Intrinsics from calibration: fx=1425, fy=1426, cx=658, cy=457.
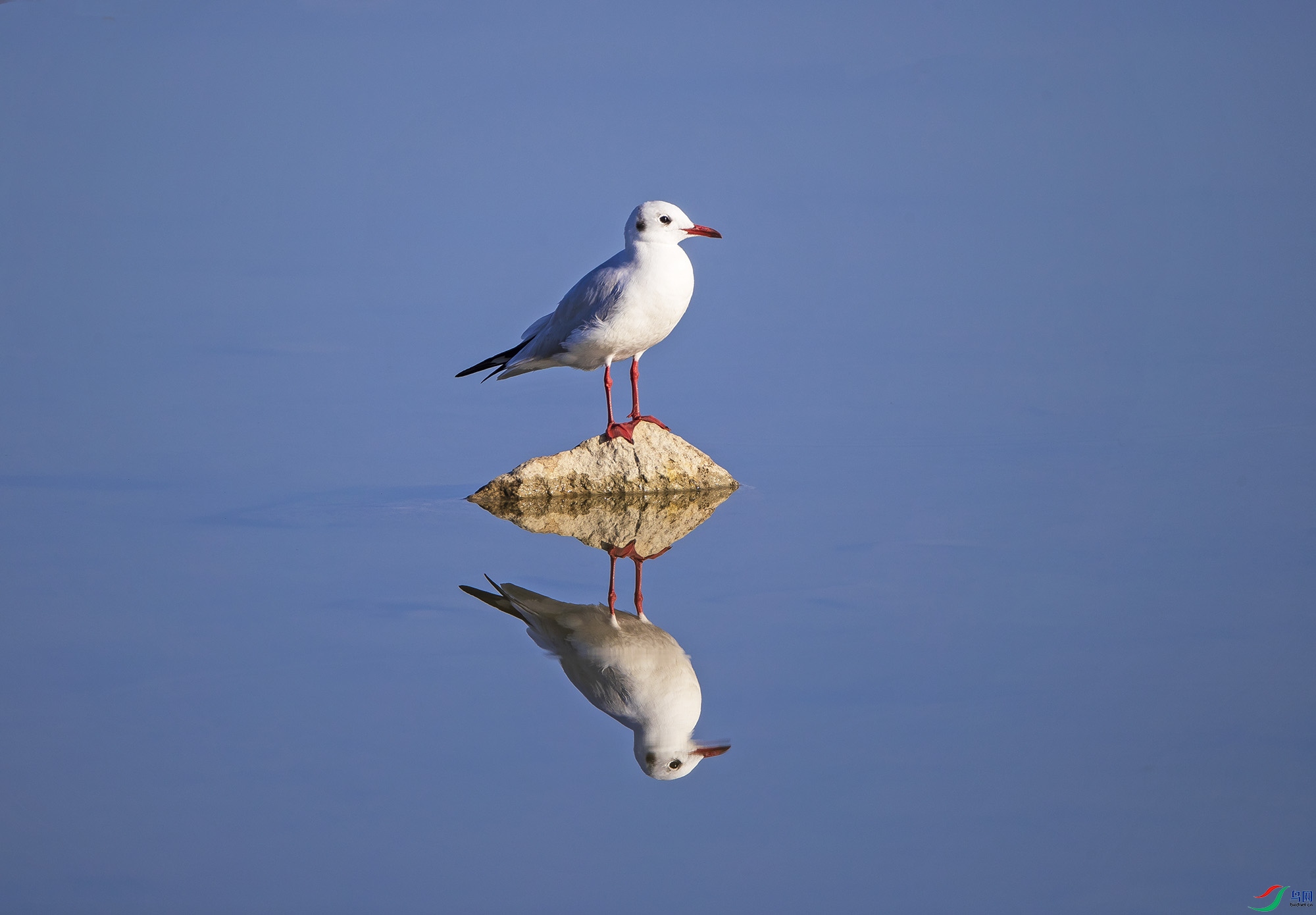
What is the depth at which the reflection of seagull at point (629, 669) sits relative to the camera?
16.0 feet

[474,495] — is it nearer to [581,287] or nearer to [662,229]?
[581,287]

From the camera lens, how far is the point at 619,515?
745 cm

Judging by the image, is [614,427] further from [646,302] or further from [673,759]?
[673,759]

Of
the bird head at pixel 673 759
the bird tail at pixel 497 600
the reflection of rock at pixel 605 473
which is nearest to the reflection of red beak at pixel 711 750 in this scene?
the bird head at pixel 673 759

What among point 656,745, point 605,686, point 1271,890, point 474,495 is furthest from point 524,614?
point 1271,890

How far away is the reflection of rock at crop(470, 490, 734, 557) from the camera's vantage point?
7.01 m

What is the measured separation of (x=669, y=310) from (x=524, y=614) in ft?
6.97

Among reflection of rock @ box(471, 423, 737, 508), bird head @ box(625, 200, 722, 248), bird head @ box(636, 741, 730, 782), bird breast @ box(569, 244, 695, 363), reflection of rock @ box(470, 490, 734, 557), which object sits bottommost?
bird head @ box(636, 741, 730, 782)

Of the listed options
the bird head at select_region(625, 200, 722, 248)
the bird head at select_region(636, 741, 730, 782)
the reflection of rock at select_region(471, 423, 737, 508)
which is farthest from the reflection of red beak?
the bird head at select_region(625, 200, 722, 248)

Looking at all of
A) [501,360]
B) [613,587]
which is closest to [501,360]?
[501,360]

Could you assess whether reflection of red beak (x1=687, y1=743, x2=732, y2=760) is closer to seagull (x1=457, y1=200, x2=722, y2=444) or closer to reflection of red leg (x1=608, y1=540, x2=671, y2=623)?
reflection of red leg (x1=608, y1=540, x2=671, y2=623)

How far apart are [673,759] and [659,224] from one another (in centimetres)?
339

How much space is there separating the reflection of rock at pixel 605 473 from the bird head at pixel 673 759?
118 inches

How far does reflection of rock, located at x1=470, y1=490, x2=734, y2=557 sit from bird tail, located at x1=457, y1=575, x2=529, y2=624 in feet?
2.67
